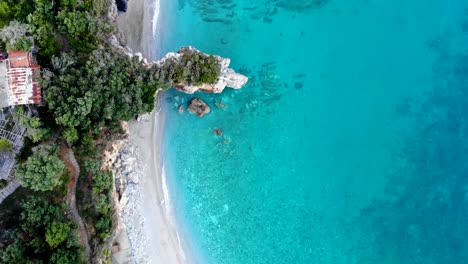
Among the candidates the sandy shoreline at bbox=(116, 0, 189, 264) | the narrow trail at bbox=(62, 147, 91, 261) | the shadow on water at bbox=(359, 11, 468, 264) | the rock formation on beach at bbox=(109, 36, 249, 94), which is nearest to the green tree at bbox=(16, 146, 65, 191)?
the narrow trail at bbox=(62, 147, 91, 261)

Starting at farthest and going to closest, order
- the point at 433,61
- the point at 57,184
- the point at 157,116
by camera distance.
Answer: the point at 433,61 → the point at 157,116 → the point at 57,184

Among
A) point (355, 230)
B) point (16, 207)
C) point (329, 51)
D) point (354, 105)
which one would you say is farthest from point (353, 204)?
point (16, 207)

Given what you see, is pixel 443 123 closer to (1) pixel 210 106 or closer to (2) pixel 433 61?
(2) pixel 433 61

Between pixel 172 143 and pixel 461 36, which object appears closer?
pixel 172 143

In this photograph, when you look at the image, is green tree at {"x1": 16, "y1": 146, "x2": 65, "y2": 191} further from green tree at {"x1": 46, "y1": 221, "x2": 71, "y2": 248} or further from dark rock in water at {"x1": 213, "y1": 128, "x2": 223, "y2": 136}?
dark rock in water at {"x1": 213, "y1": 128, "x2": 223, "y2": 136}

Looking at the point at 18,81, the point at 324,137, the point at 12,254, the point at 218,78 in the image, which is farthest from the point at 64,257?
the point at 324,137

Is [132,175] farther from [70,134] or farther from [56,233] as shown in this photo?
[56,233]

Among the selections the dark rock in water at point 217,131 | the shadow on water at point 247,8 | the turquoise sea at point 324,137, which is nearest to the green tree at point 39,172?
the turquoise sea at point 324,137
